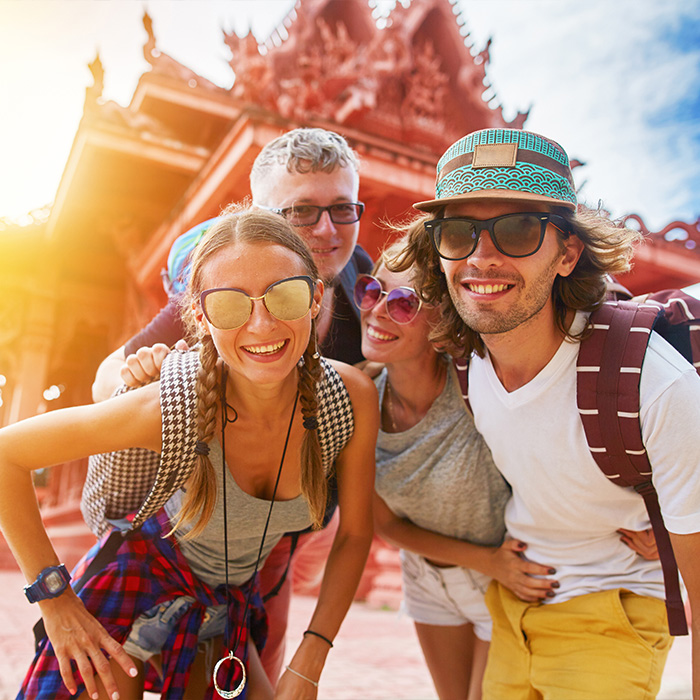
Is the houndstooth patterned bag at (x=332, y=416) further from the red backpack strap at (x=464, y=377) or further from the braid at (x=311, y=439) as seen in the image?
the red backpack strap at (x=464, y=377)

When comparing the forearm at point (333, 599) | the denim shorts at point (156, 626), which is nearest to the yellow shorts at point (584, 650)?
the forearm at point (333, 599)

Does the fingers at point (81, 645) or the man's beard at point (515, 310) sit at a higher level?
the man's beard at point (515, 310)

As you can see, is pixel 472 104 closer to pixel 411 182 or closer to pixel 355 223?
pixel 411 182

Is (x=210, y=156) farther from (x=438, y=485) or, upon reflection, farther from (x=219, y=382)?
(x=438, y=485)

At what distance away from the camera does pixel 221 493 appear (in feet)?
6.08

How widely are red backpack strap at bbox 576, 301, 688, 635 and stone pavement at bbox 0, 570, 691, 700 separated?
1.50 metres

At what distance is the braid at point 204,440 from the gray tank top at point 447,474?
2.36 feet

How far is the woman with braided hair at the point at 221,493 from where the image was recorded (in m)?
1.71

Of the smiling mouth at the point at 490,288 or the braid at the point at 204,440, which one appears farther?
the smiling mouth at the point at 490,288

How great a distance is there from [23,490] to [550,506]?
160 centimetres

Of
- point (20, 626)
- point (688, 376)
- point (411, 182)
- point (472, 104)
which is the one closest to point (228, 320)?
point (688, 376)

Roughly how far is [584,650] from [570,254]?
1.28m

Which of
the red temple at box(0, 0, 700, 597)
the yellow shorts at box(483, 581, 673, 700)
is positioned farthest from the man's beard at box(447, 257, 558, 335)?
the red temple at box(0, 0, 700, 597)

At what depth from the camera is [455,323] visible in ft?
6.98
